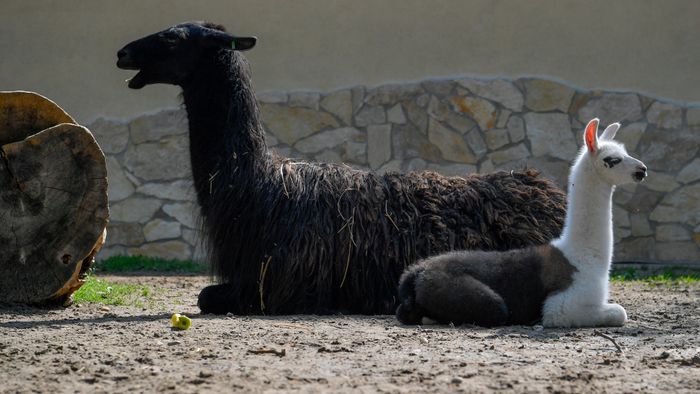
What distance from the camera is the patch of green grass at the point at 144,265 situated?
34.7 ft

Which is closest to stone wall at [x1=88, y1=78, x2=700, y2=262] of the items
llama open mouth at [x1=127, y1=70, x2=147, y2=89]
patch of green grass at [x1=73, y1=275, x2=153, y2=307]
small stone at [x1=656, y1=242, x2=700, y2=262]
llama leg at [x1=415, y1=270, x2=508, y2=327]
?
small stone at [x1=656, y1=242, x2=700, y2=262]

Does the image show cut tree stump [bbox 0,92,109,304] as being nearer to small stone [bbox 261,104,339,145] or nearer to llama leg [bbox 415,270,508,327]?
llama leg [bbox 415,270,508,327]

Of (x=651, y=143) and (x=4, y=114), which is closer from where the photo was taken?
(x=4, y=114)

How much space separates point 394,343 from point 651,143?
→ 703cm

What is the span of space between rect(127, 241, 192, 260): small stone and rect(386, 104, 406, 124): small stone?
2.82 m

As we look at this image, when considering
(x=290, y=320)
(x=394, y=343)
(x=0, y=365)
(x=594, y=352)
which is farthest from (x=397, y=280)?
(x=0, y=365)

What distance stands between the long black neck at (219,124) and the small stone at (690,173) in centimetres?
613

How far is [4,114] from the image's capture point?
6.62 metres

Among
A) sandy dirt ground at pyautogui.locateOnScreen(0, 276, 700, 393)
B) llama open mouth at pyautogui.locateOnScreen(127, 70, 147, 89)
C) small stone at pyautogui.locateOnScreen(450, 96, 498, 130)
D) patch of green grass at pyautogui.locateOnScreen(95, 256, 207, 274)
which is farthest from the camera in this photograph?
small stone at pyautogui.locateOnScreen(450, 96, 498, 130)

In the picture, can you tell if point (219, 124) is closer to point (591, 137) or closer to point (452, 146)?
point (591, 137)

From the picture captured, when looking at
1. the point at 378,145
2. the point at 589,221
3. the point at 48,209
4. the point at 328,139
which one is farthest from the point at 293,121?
the point at 589,221

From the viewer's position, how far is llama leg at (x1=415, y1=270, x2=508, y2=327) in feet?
18.6

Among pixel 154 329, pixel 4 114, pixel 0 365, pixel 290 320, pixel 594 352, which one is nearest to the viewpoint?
pixel 0 365

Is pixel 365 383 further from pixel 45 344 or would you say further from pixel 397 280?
pixel 397 280
